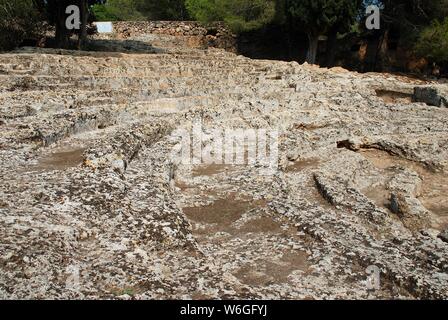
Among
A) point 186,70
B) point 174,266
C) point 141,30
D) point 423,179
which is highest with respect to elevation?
point 141,30

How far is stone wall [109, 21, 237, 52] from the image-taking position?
36.7 metres

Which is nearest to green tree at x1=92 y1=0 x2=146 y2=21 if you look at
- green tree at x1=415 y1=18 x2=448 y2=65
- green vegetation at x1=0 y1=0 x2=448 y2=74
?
green vegetation at x1=0 y1=0 x2=448 y2=74

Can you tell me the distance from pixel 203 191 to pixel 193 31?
29460mm

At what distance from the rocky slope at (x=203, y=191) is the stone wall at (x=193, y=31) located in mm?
18707

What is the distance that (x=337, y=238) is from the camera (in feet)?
22.8

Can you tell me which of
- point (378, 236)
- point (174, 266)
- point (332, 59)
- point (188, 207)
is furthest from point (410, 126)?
point (332, 59)

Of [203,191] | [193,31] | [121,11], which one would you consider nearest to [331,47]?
[193,31]

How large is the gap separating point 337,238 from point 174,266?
104 inches

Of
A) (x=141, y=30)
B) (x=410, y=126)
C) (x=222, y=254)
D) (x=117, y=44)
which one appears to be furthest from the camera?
(x=141, y=30)

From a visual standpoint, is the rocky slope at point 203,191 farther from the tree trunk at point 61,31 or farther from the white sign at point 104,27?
the white sign at point 104,27

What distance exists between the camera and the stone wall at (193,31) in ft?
120

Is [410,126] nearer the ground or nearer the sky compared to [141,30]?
nearer the ground
